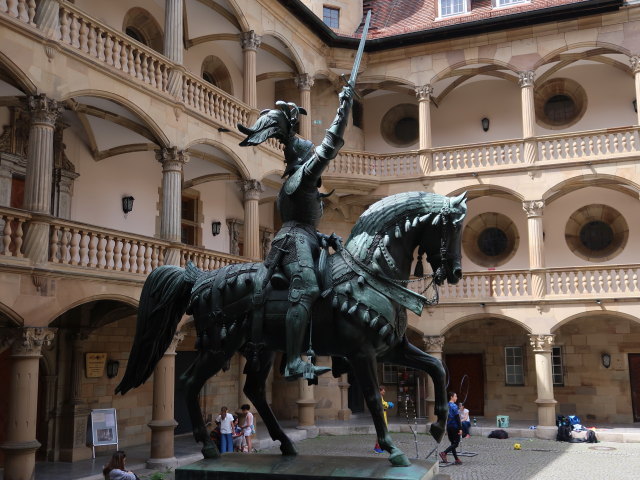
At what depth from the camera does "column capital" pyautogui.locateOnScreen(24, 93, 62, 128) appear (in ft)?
38.7

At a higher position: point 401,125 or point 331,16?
point 331,16

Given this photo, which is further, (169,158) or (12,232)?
(169,158)

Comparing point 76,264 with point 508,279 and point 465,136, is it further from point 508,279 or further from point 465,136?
point 465,136

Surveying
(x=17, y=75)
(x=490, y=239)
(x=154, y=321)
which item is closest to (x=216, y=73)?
(x=17, y=75)

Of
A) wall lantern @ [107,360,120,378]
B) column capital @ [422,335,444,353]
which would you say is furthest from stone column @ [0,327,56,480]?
column capital @ [422,335,444,353]

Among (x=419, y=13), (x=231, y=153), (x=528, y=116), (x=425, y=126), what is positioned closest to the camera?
(x=231, y=153)

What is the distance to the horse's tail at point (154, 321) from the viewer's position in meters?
6.14

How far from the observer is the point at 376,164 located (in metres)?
23.0

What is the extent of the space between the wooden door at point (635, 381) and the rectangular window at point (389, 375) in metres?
7.94

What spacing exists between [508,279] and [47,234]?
14293 millimetres

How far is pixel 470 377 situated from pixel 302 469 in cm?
1995

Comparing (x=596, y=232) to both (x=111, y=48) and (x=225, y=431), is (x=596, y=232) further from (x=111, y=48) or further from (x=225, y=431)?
(x=111, y=48)

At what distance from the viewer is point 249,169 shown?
18.4m

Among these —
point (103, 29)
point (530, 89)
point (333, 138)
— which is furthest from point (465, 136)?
point (333, 138)
